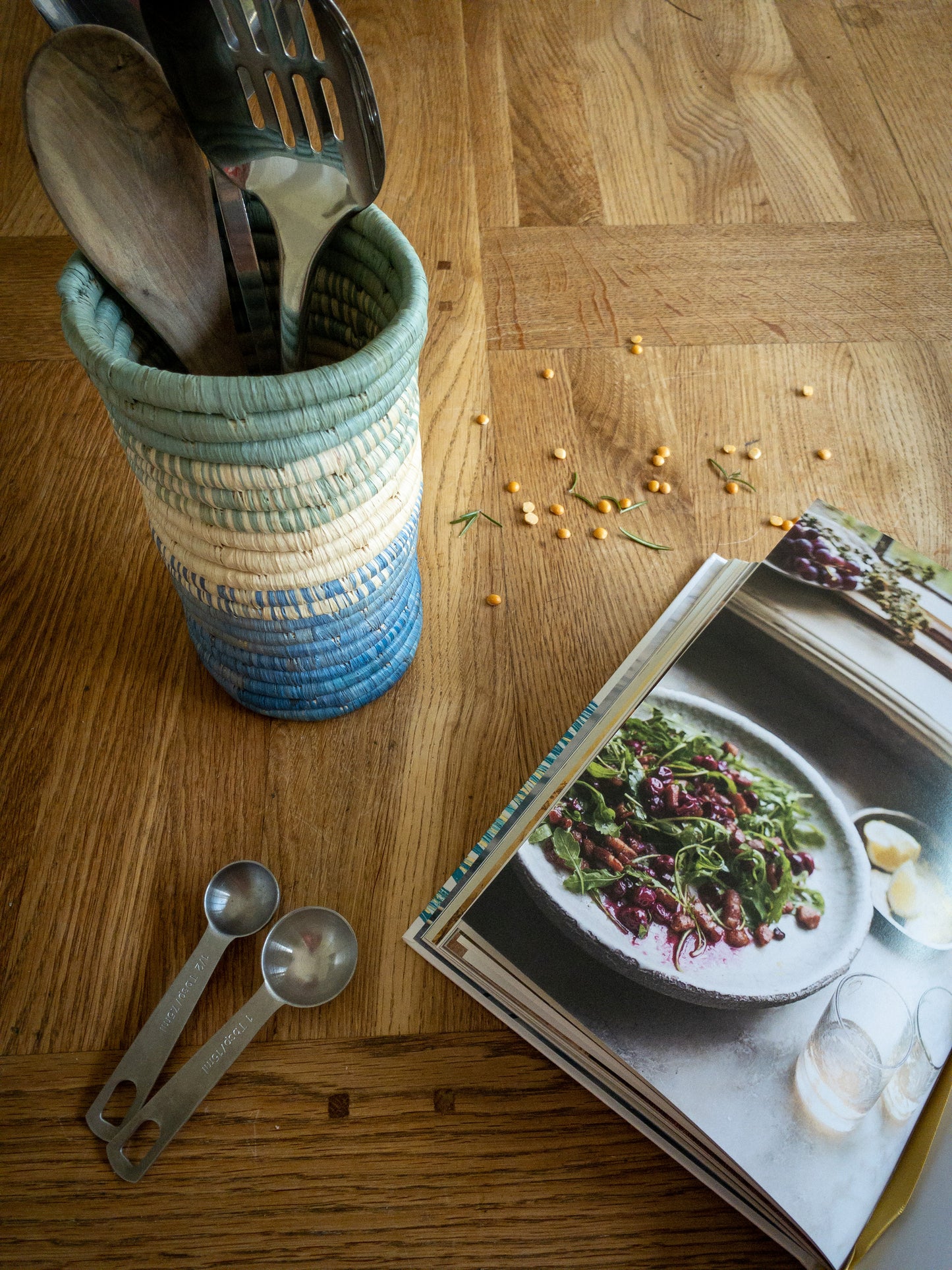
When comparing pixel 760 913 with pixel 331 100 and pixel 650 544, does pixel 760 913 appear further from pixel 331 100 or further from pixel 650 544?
pixel 331 100

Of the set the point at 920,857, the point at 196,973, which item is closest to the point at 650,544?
the point at 920,857

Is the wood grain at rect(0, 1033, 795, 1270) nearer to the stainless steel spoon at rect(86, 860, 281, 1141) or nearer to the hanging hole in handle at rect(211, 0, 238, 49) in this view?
the stainless steel spoon at rect(86, 860, 281, 1141)

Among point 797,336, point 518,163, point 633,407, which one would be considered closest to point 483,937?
point 633,407

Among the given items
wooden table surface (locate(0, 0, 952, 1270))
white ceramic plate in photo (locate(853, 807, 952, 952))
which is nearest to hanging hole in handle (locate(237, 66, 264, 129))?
wooden table surface (locate(0, 0, 952, 1270))

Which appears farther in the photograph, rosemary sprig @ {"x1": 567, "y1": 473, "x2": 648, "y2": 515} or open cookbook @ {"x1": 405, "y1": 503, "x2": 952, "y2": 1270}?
A: rosemary sprig @ {"x1": 567, "y1": 473, "x2": 648, "y2": 515}

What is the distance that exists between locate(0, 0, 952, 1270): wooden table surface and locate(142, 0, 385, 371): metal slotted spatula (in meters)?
0.24

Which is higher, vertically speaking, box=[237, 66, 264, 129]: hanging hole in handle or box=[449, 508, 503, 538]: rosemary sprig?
box=[237, 66, 264, 129]: hanging hole in handle

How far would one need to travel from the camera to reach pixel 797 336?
719 millimetres

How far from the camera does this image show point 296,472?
376 millimetres

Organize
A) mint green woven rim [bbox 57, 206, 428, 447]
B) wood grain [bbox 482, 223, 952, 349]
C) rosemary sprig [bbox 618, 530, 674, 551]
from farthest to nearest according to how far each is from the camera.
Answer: wood grain [bbox 482, 223, 952, 349], rosemary sprig [bbox 618, 530, 674, 551], mint green woven rim [bbox 57, 206, 428, 447]

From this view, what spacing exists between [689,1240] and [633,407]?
1.64 feet

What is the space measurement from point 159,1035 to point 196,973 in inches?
1.2

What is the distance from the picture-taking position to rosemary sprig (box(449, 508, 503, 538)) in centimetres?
62

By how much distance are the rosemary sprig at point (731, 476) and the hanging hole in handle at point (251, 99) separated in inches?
14.8
